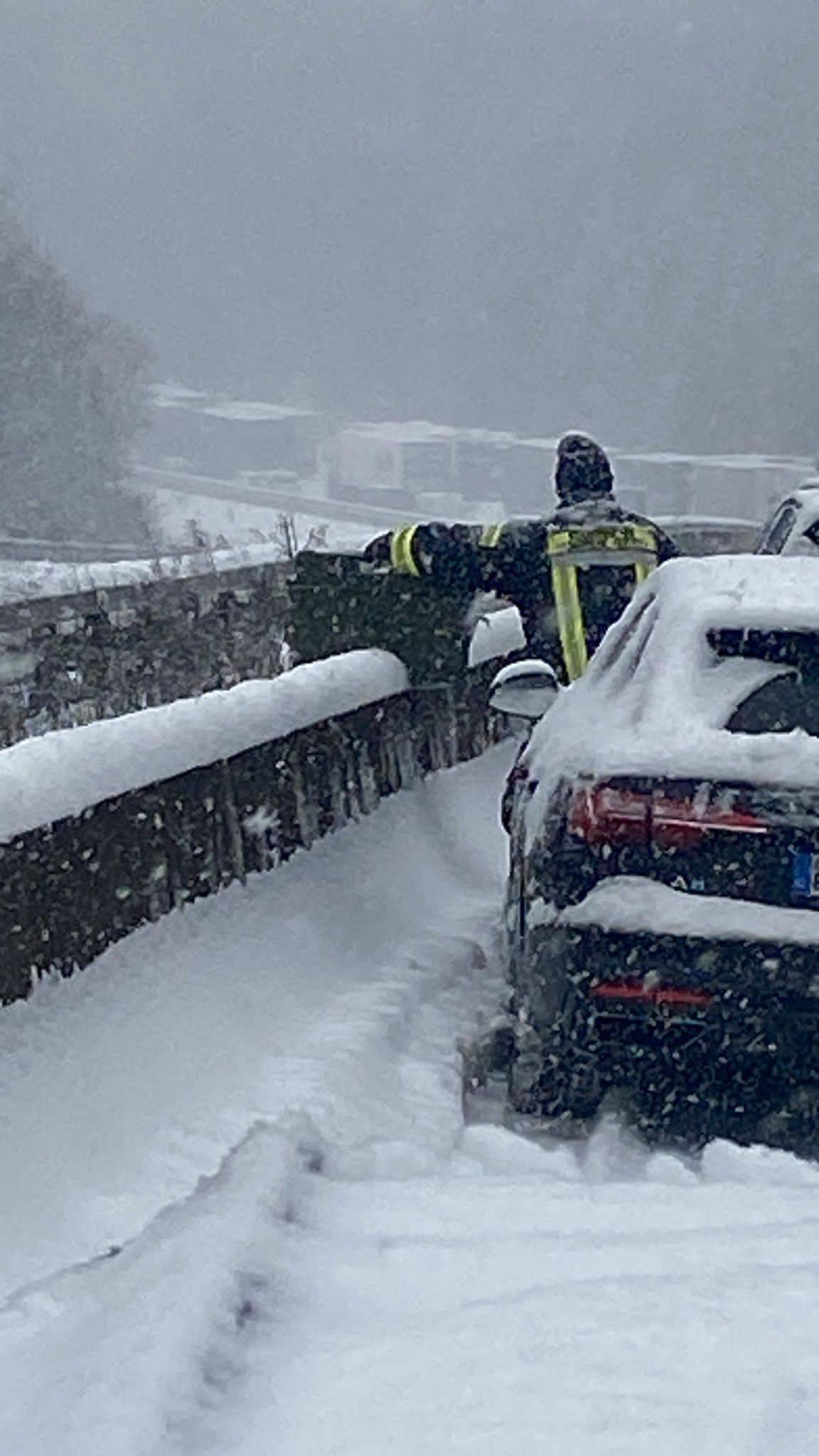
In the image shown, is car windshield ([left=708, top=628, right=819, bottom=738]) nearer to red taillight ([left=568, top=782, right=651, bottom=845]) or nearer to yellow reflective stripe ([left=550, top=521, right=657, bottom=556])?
red taillight ([left=568, top=782, right=651, bottom=845])

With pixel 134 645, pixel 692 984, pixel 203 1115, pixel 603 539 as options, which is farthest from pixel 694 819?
pixel 134 645

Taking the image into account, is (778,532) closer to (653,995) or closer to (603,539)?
(603,539)

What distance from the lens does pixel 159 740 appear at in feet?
20.3

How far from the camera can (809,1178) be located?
4.87m

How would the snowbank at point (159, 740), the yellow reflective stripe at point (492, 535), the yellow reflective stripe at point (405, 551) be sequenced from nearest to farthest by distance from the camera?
the snowbank at point (159, 740) < the yellow reflective stripe at point (492, 535) < the yellow reflective stripe at point (405, 551)

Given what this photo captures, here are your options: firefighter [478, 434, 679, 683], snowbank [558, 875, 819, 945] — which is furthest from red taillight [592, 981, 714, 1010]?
firefighter [478, 434, 679, 683]

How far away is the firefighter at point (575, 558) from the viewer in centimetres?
773

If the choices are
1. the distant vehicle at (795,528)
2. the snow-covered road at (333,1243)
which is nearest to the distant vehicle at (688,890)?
the snow-covered road at (333,1243)

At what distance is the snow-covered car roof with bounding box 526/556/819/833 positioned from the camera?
521cm

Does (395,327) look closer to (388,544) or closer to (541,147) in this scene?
(541,147)

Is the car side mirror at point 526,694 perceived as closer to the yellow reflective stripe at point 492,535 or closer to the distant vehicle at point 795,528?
the yellow reflective stripe at point 492,535

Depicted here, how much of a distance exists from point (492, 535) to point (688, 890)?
10.9 ft

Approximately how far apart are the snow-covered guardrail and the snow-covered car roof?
1143 millimetres

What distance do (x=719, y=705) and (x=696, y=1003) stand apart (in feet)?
2.66
